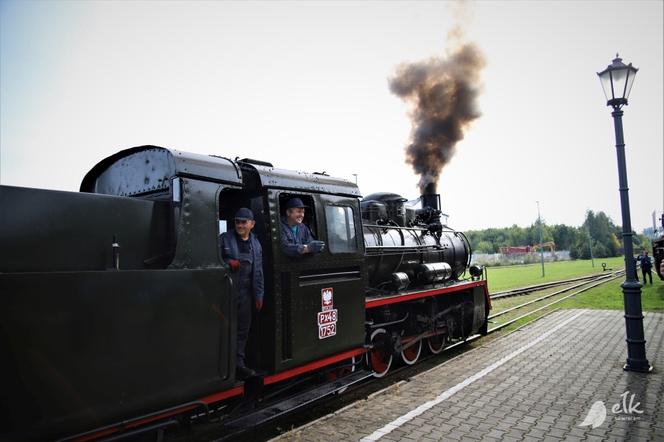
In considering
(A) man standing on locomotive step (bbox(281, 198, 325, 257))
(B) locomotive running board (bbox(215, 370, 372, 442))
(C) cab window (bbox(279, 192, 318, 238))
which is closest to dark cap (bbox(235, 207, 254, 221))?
(A) man standing on locomotive step (bbox(281, 198, 325, 257))

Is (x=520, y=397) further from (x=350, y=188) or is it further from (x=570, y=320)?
(x=570, y=320)

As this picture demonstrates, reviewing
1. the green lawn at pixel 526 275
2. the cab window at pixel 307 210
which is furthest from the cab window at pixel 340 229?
the green lawn at pixel 526 275

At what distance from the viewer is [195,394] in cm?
377

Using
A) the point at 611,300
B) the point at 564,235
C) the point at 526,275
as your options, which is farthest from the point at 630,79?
the point at 564,235

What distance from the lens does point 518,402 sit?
5.59 m

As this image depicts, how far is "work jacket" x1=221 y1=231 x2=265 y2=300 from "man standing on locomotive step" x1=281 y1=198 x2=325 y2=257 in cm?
38

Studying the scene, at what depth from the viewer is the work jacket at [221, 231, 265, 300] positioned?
4207 mm

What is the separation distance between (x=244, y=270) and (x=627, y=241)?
6041 mm

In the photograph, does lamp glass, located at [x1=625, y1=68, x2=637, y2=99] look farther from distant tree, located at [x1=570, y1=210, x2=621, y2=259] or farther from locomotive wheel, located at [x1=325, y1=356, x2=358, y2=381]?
distant tree, located at [x1=570, y1=210, x2=621, y2=259]

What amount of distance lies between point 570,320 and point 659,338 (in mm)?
2795

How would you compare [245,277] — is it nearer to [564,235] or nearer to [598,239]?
[564,235]

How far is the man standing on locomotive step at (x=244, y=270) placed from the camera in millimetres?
4285

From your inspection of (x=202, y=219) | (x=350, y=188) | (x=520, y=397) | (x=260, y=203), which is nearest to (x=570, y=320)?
(x=520, y=397)

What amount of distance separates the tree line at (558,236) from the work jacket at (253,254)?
361 feet
